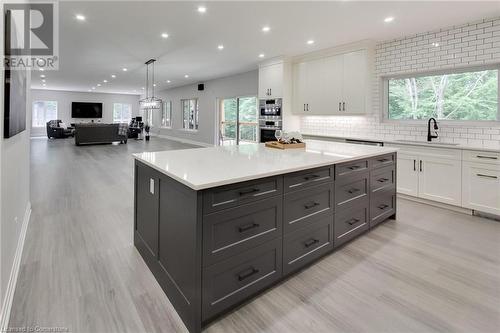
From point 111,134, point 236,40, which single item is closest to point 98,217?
point 236,40

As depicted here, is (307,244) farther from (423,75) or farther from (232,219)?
(423,75)

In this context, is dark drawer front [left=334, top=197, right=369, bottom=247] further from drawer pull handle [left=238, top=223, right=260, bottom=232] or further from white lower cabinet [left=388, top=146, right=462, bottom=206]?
white lower cabinet [left=388, top=146, right=462, bottom=206]

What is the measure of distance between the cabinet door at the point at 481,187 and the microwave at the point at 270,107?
371cm

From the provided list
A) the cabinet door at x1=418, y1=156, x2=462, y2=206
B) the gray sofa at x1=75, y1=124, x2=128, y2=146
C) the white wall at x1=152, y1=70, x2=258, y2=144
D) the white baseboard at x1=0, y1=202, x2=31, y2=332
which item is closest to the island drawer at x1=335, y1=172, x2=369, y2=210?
the cabinet door at x1=418, y1=156, x2=462, y2=206

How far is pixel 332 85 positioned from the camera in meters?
5.52

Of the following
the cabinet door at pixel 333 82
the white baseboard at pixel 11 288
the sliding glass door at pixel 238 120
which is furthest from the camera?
the sliding glass door at pixel 238 120

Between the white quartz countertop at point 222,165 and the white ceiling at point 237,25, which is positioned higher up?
the white ceiling at point 237,25

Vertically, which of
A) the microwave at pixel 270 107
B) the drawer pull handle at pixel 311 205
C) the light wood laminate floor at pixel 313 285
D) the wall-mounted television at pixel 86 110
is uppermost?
the wall-mounted television at pixel 86 110

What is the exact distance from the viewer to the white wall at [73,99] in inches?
597

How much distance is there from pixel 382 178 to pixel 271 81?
419cm

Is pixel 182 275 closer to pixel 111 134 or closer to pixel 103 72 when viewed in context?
pixel 103 72

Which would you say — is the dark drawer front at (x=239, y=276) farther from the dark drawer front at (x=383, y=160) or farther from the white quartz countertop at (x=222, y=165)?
the dark drawer front at (x=383, y=160)

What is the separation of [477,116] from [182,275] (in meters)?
4.68

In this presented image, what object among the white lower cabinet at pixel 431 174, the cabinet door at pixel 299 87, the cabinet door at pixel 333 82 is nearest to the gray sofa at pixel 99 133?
the cabinet door at pixel 299 87
